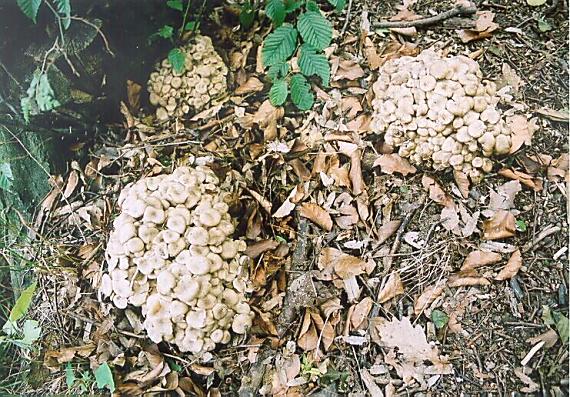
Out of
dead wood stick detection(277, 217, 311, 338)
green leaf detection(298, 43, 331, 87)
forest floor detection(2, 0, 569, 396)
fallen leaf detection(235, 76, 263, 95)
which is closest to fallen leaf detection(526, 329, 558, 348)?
forest floor detection(2, 0, 569, 396)

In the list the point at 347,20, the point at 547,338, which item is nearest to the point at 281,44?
the point at 347,20

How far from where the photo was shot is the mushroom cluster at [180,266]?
0.98 metres

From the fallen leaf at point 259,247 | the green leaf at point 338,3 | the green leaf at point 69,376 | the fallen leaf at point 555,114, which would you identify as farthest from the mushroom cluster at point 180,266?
the fallen leaf at point 555,114

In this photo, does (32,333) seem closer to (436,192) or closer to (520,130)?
(436,192)

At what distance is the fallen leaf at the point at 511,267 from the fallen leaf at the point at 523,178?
102 mm

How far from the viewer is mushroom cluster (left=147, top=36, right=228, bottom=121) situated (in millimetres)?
1144

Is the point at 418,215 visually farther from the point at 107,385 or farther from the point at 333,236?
the point at 107,385

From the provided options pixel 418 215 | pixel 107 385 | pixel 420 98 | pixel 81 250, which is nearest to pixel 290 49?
pixel 420 98

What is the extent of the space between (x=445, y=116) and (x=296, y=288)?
0.35m

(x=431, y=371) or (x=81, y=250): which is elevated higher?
(x=81, y=250)

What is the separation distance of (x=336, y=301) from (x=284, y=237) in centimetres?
13

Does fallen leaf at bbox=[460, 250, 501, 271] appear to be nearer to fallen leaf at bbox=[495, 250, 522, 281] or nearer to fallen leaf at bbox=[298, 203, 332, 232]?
fallen leaf at bbox=[495, 250, 522, 281]

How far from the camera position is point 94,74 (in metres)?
1.12

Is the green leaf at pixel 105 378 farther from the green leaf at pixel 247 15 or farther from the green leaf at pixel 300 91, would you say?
the green leaf at pixel 247 15
